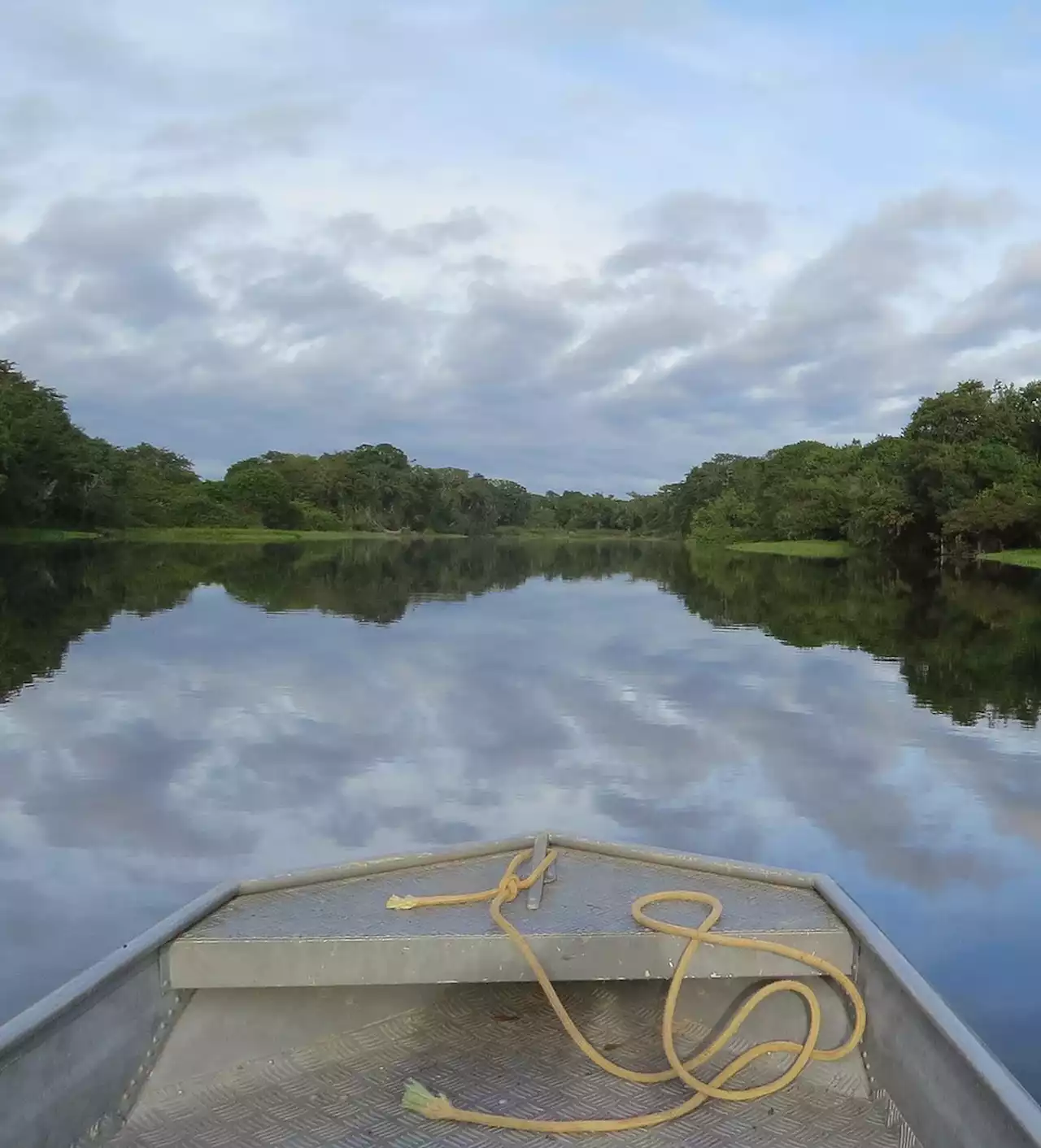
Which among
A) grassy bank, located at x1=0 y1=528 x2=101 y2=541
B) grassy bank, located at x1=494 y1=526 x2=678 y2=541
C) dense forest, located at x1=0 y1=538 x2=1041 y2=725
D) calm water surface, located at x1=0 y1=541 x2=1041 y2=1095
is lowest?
calm water surface, located at x1=0 y1=541 x2=1041 y2=1095

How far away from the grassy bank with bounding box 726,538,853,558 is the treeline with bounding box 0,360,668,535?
3118 centimetres

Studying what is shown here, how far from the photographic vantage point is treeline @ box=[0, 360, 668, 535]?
145 feet

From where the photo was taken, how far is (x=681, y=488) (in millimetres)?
91125

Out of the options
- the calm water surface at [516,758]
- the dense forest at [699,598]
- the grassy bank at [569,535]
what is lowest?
the calm water surface at [516,758]

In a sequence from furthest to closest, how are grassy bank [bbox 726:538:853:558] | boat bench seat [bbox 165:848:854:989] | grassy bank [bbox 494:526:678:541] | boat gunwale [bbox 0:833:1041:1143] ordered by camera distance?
grassy bank [bbox 494:526:678:541], grassy bank [bbox 726:538:853:558], boat bench seat [bbox 165:848:854:989], boat gunwale [bbox 0:833:1041:1143]

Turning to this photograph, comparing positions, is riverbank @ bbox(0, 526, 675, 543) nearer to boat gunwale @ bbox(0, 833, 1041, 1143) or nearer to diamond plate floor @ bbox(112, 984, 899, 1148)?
boat gunwale @ bbox(0, 833, 1041, 1143)

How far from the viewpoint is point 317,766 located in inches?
255

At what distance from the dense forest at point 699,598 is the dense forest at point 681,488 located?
192 inches

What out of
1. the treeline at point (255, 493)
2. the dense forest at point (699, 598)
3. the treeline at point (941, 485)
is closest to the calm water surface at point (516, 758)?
the dense forest at point (699, 598)

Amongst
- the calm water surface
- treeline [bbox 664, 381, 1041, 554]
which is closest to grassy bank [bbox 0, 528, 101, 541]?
the calm water surface

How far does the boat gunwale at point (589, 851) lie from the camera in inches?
80.6

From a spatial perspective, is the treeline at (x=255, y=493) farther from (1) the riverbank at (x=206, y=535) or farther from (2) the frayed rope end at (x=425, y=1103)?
(2) the frayed rope end at (x=425, y=1103)

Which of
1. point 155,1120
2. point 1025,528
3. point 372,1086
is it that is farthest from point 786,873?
point 1025,528

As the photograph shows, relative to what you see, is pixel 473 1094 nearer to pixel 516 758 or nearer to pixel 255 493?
pixel 516 758
